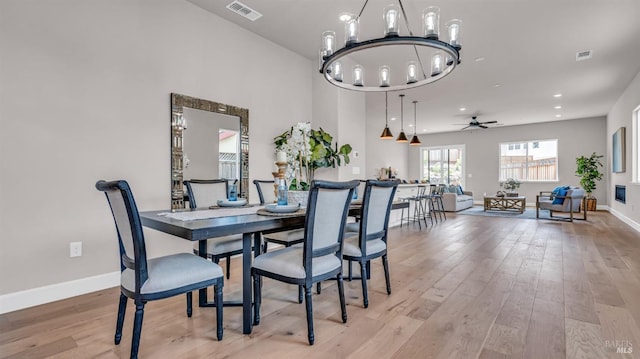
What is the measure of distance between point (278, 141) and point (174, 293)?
2960 millimetres

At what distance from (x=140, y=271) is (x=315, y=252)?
933 millimetres

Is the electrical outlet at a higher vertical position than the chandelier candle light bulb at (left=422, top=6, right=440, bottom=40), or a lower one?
lower

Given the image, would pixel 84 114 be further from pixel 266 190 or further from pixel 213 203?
pixel 266 190

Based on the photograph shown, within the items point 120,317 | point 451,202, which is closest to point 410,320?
point 120,317

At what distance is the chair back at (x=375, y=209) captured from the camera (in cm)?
234

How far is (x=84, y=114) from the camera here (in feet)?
8.92

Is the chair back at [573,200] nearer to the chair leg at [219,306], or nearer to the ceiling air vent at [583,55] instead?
the ceiling air vent at [583,55]

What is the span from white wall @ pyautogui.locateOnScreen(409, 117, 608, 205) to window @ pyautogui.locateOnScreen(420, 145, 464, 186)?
8.3 inches

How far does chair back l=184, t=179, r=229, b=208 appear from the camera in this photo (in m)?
2.85

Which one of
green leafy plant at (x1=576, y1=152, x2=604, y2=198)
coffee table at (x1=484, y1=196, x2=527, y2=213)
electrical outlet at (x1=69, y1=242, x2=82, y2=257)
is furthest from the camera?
green leafy plant at (x1=576, y1=152, x2=604, y2=198)

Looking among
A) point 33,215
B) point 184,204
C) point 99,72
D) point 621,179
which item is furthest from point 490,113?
point 33,215

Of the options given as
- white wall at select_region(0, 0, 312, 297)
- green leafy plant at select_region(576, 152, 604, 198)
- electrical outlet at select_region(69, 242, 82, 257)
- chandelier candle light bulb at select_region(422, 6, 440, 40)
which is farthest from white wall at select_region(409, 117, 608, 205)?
electrical outlet at select_region(69, 242, 82, 257)

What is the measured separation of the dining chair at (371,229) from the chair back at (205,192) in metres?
1.31

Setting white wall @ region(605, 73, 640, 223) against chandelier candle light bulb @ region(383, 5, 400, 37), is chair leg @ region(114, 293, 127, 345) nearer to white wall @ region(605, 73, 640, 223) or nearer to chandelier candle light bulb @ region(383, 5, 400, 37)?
chandelier candle light bulb @ region(383, 5, 400, 37)
